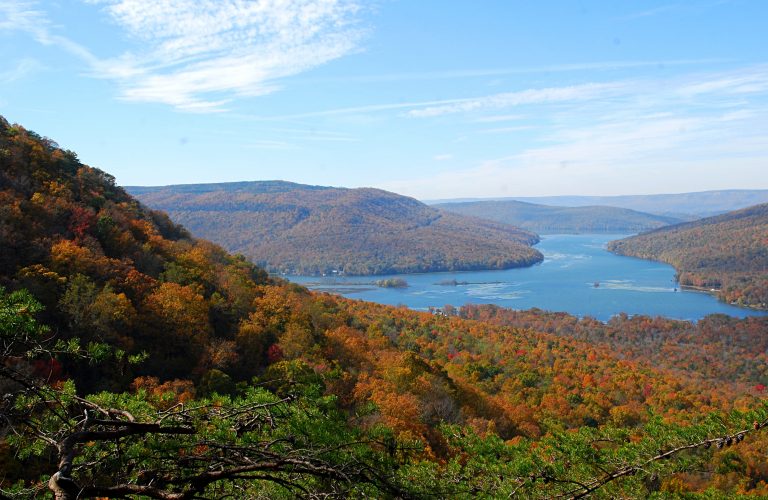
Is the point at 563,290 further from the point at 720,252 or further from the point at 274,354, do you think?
the point at 274,354

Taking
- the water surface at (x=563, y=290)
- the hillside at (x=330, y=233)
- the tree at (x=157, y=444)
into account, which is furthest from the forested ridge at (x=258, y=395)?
the hillside at (x=330, y=233)

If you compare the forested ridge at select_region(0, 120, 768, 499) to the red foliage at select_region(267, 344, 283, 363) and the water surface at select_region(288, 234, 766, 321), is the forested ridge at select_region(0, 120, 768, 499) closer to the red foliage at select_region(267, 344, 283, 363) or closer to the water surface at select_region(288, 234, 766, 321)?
the red foliage at select_region(267, 344, 283, 363)

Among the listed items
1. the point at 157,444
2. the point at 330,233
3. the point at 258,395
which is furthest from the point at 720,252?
the point at 157,444

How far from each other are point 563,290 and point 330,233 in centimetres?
7446

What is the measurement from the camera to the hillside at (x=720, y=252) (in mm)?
90562

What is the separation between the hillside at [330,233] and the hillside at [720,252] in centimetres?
3206

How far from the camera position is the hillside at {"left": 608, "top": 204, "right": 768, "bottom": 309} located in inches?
3565

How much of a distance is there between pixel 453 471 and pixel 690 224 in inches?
6964

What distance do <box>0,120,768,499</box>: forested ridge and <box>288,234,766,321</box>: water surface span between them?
101 feet

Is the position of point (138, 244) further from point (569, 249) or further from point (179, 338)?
point (569, 249)

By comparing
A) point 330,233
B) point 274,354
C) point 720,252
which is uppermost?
point 330,233

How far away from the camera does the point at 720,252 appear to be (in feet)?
379

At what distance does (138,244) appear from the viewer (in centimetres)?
2183

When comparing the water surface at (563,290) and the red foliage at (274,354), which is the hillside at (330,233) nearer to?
the water surface at (563,290)
